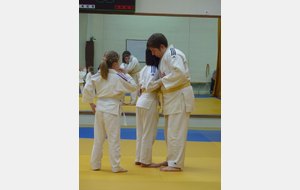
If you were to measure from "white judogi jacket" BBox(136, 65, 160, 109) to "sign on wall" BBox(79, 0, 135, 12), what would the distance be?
2.14 meters

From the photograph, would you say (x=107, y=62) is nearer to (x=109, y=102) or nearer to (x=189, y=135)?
(x=109, y=102)

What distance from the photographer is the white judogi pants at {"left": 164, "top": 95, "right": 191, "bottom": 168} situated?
10.5 ft

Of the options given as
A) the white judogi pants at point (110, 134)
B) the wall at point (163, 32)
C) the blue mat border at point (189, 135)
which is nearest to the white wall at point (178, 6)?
the blue mat border at point (189, 135)

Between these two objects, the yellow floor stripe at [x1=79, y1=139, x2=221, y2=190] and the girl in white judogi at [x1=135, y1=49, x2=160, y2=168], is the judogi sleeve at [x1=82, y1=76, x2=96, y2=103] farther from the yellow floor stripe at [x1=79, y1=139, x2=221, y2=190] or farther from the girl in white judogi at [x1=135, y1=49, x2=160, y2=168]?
the yellow floor stripe at [x1=79, y1=139, x2=221, y2=190]

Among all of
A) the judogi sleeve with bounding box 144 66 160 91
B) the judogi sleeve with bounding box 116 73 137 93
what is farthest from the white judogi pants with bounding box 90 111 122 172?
the judogi sleeve with bounding box 144 66 160 91

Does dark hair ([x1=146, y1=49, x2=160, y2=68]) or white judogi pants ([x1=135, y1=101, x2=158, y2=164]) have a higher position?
dark hair ([x1=146, y1=49, x2=160, y2=68])

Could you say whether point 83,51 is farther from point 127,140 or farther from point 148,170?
point 148,170

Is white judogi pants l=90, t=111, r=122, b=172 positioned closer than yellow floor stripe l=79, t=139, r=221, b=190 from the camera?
No

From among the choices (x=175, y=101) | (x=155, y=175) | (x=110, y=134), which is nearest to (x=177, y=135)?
(x=175, y=101)

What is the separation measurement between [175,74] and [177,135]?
684 mm

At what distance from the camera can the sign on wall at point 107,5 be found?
5.14 metres

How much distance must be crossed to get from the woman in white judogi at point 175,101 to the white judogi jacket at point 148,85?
0.12 meters

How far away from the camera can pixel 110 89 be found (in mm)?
3074

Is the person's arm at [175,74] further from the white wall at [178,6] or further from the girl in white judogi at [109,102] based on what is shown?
the white wall at [178,6]
